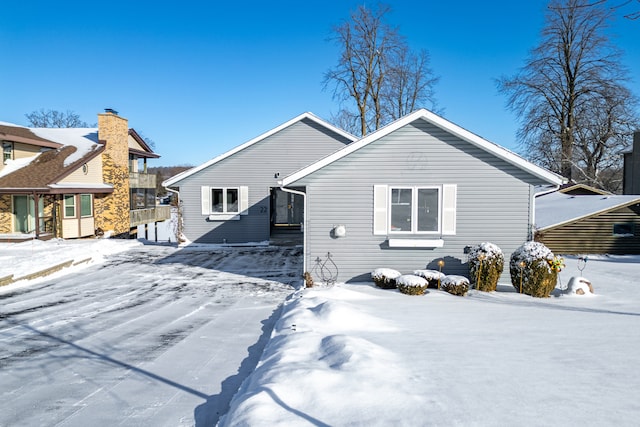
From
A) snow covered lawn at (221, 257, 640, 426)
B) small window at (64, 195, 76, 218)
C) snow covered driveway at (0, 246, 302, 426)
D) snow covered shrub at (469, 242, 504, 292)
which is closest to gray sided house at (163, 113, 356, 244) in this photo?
snow covered driveway at (0, 246, 302, 426)

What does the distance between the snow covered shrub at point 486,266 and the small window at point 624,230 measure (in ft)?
39.9

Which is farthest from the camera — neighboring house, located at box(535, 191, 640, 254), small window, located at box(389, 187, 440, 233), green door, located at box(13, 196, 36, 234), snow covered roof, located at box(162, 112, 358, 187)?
green door, located at box(13, 196, 36, 234)

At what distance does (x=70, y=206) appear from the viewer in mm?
20844

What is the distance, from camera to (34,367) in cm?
538

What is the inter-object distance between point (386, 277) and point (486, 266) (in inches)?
94.6

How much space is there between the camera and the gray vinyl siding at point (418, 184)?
10.3 m

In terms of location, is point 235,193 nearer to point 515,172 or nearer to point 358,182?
point 358,182

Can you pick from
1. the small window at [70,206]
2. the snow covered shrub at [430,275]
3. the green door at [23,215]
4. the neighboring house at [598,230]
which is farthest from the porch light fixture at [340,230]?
the green door at [23,215]

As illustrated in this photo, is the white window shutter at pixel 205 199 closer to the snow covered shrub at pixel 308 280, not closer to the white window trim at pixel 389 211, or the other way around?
the snow covered shrub at pixel 308 280

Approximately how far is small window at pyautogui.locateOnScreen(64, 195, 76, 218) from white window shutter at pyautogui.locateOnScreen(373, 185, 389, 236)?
17740mm

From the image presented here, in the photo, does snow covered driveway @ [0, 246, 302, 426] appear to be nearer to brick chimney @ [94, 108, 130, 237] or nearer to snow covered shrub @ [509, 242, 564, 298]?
snow covered shrub @ [509, 242, 564, 298]

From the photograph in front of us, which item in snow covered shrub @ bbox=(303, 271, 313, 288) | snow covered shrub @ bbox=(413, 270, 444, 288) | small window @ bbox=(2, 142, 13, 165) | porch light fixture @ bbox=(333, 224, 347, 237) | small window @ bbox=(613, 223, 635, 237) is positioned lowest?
snow covered shrub @ bbox=(303, 271, 313, 288)

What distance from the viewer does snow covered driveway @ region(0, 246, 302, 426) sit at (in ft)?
A: 14.2

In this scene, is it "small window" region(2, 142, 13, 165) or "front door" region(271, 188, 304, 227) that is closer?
"small window" region(2, 142, 13, 165)
